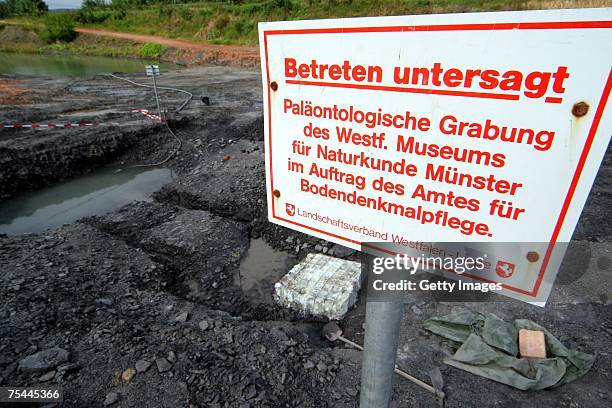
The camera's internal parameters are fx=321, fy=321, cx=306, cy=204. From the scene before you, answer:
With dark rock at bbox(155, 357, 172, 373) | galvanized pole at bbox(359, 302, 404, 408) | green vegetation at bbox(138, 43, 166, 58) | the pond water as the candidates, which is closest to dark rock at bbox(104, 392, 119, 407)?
dark rock at bbox(155, 357, 172, 373)

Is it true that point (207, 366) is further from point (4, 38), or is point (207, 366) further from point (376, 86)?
point (4, 38)

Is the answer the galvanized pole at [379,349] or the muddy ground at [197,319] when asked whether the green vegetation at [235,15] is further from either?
the galvanized pole at [379,349]

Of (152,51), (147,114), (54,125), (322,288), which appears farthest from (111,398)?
(152,51)

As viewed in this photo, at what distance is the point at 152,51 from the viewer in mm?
28281

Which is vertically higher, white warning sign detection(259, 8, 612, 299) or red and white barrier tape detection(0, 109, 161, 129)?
white warning sign detection(259, 8, 612, 299)

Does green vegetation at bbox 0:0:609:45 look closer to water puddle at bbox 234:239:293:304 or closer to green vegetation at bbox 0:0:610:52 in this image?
green vegetation at bbox 0:0:610:52

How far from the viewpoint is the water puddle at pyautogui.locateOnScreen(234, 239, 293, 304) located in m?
4.21

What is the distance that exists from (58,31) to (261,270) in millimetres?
46475

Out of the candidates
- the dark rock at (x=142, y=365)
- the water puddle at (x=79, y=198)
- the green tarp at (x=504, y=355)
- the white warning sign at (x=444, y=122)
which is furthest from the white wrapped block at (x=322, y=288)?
the water puddle at (x=79, y=198)

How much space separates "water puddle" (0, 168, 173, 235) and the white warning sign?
20.9ft

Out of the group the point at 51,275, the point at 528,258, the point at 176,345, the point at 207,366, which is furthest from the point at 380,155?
the point at 51,275

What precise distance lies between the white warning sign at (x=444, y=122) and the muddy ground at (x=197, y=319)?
2.19 m

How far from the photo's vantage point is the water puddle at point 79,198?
6.05m

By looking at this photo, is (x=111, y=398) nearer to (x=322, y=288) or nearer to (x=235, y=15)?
(x=322, y=288)
